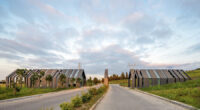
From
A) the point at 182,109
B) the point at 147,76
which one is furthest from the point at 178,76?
the point at 182,109

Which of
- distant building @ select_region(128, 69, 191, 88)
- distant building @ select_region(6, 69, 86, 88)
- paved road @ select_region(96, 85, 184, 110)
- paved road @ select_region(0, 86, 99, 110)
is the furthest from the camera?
distant building @ select_region(6, 69, 86, 88)

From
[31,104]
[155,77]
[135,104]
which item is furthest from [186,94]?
[155,77]

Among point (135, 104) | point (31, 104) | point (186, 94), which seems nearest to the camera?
point (135, 104)

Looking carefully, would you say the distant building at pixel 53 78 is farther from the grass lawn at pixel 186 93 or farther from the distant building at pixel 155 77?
the grass lawn at pixel 186 93

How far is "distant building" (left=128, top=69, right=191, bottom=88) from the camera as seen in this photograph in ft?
142

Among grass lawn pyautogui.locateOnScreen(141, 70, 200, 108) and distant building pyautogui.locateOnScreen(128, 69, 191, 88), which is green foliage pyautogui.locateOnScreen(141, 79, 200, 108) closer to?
grass lawn pyautogui.locateOnScreen(141, 70, 200, 108)

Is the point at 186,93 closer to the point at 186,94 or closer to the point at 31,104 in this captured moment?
the point at 186,94

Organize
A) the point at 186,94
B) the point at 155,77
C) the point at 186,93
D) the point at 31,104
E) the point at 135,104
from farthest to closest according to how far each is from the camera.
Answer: the point at 155,77
the point at 186,93
the point at 186,94
the point at 31,104
the point at 135,104

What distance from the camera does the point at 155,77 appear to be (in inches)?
1743

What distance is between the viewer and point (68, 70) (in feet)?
188

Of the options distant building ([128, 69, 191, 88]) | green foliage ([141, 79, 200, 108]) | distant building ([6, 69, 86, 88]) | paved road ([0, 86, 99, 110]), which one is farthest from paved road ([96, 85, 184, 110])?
distant building ([6, 69, 86, 88])

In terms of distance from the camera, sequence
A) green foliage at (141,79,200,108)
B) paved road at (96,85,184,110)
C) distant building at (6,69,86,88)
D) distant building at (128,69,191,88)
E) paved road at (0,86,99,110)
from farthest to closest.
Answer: distant building at (6,69,86,88) → distant building at (128,69,191,88) → green foliage at (141,79,200,108) → paved road at (0,86,99,110) → paved road at (96,85,184,110)

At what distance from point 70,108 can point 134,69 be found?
4078 cm

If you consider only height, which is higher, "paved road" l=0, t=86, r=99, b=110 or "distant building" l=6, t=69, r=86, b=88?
"paved road" l=0, t=86, r=99, b=110
